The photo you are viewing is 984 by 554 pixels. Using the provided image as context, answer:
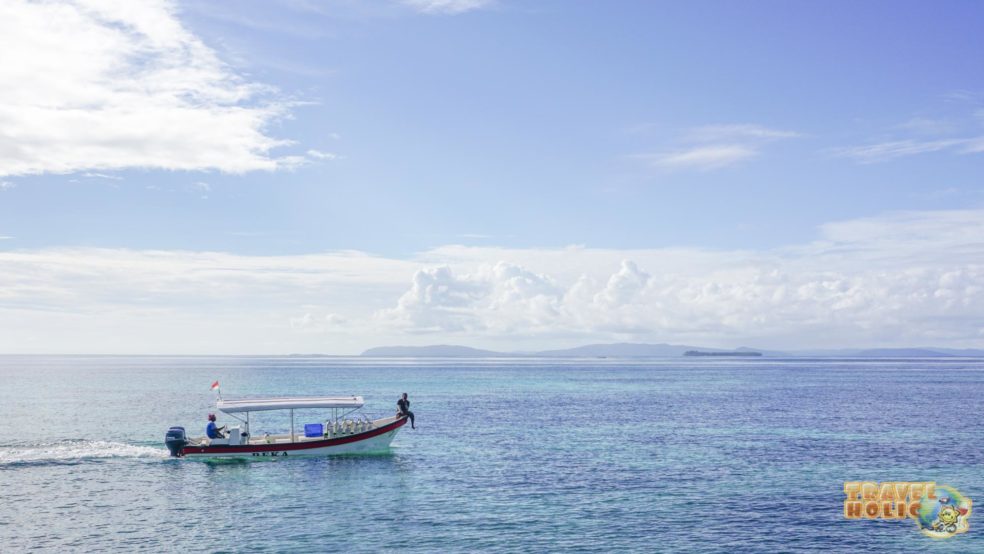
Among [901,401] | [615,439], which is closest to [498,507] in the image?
[615,439]

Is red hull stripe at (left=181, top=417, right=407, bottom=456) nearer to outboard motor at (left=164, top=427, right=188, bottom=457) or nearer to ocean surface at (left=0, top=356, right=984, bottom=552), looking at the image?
outboard motor at (left=164, top=427, right=188, bottom=457)

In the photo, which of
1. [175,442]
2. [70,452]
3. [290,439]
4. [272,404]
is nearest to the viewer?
[175,442]

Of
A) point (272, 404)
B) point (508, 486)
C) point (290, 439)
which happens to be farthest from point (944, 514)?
point (290, 439)

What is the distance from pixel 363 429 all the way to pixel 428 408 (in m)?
45.5

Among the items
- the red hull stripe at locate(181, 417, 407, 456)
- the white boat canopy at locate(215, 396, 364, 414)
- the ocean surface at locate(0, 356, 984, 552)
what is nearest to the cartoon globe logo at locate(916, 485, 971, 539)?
the ocean surface at locate(0, 356, 984, 552)

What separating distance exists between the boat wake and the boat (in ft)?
11.8

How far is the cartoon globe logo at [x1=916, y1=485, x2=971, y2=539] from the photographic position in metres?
39.1

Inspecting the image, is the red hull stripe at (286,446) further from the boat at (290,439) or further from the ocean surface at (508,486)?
the ocean surface at (508,486)

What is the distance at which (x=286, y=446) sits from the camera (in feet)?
206

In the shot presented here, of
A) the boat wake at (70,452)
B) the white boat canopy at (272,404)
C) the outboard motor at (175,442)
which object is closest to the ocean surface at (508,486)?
the boat wake at (70,452)

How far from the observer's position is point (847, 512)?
42.2 metres

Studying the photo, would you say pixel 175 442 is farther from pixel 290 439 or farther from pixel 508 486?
pixel 508 486

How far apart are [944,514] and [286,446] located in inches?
1806

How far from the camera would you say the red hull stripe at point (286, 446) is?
202 feet
